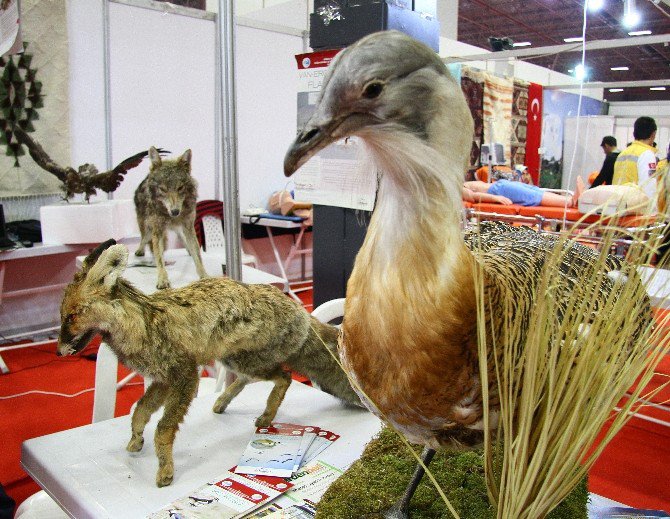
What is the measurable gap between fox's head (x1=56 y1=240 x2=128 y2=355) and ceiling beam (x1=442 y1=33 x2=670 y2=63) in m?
1.62

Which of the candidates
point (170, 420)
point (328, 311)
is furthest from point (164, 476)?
point (328, 311)

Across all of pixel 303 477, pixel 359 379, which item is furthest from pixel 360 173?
pixel 303 477

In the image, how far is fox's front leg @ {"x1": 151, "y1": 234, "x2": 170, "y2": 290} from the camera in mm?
1718

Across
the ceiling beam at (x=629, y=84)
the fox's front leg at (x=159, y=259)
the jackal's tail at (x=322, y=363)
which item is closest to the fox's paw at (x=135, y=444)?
the jackal's tail at (x=322, y=363)

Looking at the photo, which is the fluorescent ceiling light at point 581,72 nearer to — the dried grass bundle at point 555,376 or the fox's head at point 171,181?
the dried grass bundle at point 555,376

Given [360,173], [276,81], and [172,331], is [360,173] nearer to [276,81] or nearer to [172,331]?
[172,331]

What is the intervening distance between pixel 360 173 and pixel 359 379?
0.91ft

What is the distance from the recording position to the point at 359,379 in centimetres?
75

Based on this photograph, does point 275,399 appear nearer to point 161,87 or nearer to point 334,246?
point 334,246

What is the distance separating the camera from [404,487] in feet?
3.67

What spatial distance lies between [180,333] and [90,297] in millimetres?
182

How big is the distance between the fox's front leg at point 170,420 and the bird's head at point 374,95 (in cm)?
65

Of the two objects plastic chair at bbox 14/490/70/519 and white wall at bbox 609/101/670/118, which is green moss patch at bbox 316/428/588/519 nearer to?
plastic chair at bbox 14/490/70/519

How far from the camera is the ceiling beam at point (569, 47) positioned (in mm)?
2436
